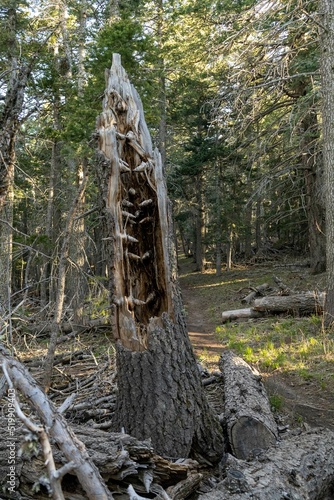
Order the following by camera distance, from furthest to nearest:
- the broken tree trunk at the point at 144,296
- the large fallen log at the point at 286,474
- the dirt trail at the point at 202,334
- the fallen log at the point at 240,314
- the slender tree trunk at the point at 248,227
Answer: the slender tree trunk at the point at 248,227
the fallen log at the point at 240,314
the dirt trail at the point at 202,334
the broken tree trunk at the point at 144,296
the large fallen log at the point at 286,474

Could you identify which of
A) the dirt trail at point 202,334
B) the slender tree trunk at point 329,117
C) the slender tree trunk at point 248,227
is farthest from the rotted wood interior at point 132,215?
the slender tree trunk at point 248,227

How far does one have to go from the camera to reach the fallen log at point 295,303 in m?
10.2

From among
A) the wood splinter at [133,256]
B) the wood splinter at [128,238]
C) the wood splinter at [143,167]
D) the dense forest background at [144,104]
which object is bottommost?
the wood splinter at [133,256]

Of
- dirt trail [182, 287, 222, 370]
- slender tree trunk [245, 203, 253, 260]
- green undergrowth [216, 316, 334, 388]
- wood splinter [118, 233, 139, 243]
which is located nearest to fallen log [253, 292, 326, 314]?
green undergrowth [216, 316, 334, 388]

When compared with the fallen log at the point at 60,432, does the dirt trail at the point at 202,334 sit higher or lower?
lower

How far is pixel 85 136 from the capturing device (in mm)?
10258

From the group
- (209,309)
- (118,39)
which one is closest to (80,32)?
(118,39)

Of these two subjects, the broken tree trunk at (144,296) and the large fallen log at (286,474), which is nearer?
the large fallen log at (286,474)

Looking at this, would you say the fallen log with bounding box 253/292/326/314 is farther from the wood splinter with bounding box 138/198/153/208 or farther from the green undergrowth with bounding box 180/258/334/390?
the wood splinter with bounding box 138/198/153/208

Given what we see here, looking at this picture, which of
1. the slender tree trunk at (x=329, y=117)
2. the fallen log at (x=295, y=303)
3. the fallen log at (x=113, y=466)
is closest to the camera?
the fallen log at (x=113, y=466)

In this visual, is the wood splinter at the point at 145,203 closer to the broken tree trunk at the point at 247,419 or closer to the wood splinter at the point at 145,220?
the wood splinter at the point at 145,220

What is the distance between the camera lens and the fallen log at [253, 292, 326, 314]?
400 inches

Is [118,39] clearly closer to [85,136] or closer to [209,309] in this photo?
[85,136]

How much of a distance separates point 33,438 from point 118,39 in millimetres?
10813
